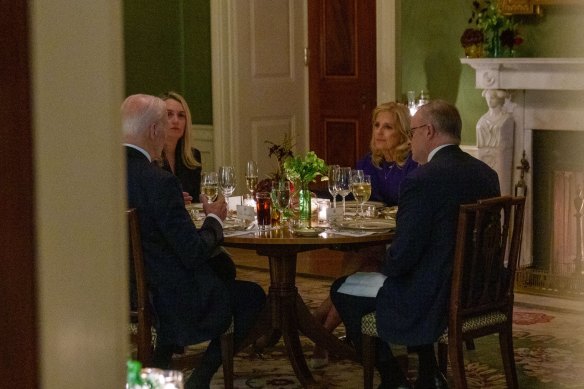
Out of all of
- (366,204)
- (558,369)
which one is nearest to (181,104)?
(366,204)

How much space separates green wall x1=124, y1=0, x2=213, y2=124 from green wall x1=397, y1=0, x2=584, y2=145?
194cm

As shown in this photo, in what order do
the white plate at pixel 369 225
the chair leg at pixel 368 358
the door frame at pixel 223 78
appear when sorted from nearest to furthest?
1. the chair leg at pixel 368 358
2. the white plate at pixel 369 225
3. the door frame at pixel 223 78

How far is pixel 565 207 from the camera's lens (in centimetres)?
654

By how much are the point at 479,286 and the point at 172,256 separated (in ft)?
3.47

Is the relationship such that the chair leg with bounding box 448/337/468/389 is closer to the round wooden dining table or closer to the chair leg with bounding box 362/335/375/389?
the chair leg with bounding box 362/335/375/389

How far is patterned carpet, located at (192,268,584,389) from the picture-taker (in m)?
4.52

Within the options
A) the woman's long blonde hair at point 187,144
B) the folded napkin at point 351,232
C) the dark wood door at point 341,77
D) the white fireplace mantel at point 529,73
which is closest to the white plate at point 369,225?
the folded napkin at point 351,232

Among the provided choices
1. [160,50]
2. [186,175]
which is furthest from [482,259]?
[160,50]

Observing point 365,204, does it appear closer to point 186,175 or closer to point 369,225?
point 369,225

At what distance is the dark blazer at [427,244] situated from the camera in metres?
3.69

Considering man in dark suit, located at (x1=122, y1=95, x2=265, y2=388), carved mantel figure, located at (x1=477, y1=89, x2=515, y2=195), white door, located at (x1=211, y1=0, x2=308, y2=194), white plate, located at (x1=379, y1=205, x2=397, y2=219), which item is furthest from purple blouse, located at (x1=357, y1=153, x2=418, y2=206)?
white door, located at (x1=211, y1=0, x2=308, y2=194)

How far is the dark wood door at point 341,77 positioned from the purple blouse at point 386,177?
3144 mm

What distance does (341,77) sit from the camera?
8391 millimetres

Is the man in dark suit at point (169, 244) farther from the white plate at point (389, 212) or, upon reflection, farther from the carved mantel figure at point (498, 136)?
the carved mantel figure at point (498, 136)
